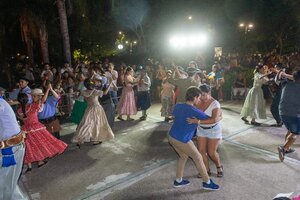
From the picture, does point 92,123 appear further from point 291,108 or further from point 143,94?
point 291,108

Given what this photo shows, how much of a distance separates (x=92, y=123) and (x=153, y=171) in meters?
2.10

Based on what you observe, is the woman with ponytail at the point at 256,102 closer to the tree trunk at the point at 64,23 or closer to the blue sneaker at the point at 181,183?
the blue sneaker at the point at 181,183

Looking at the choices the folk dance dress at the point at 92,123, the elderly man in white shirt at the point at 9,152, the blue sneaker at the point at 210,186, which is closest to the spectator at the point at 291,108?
the blue sneaker at the point at 210,186

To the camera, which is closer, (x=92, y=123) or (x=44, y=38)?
(x=92, y=123)

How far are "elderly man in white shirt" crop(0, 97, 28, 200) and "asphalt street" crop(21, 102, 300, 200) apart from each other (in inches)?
38.1

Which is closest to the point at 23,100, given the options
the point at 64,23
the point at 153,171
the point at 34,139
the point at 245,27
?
the point at 34,139

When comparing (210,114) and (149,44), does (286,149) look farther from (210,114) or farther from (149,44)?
(149,44)

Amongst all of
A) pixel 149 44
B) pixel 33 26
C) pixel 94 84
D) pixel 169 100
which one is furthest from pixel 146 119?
pixel 149 44

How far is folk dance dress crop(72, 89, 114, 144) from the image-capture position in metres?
7.03

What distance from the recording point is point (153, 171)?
5.73 meters

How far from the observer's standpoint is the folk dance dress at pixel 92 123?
7027mm

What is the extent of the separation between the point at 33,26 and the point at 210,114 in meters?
14.3

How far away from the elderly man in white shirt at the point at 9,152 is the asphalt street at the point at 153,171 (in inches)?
38.1

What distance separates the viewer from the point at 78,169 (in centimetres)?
598
